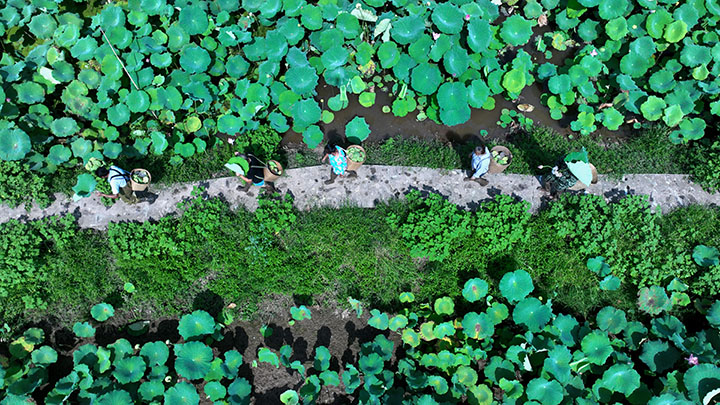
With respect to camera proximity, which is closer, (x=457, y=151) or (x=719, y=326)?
(x=719, y=326)

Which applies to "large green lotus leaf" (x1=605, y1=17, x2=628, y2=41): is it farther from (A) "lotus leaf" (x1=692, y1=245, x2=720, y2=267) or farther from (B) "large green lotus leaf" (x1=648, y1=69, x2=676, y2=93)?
(A) "lotus leaf" (x1=692, y1=245, x2=720, y2=267)

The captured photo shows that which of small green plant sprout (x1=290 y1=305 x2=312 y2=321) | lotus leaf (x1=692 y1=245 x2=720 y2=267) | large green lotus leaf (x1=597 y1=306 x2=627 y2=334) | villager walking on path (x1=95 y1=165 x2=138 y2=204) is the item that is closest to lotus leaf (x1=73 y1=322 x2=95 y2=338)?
villager walking on path (x1=95 y1=165 x2=138 y2=204)

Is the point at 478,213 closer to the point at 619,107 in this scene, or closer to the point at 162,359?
the point at 619,107

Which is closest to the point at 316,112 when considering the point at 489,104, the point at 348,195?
the point at 348,195

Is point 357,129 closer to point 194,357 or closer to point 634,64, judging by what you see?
point 194,357

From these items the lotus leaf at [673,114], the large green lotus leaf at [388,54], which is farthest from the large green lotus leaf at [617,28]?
the large green lotus leaf at [388,54]

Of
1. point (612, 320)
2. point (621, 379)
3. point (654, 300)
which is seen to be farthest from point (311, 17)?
point (621, 379)

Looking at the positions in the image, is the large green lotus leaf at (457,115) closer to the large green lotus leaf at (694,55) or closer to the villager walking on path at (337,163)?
the villager walking on path at (337,163)
